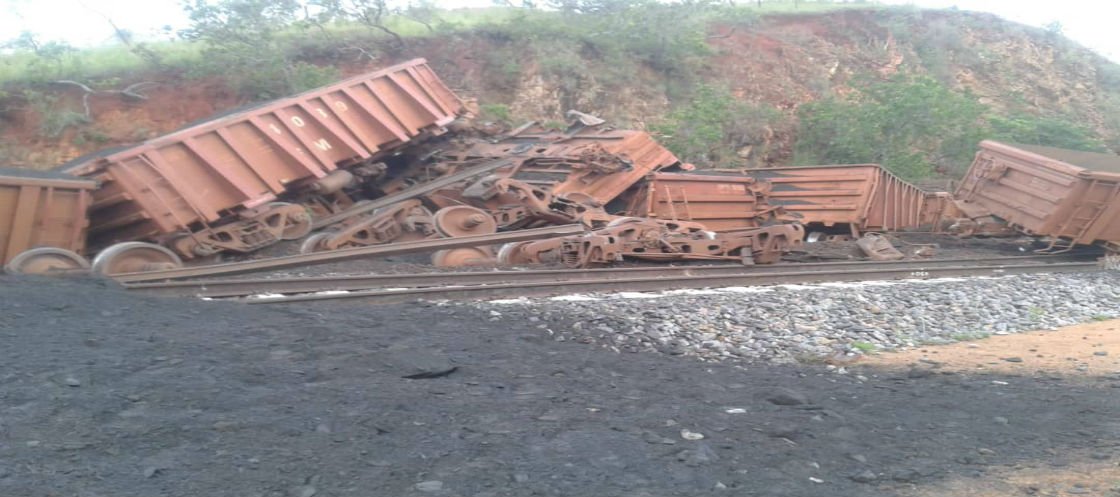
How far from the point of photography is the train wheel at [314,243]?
39.5 ft

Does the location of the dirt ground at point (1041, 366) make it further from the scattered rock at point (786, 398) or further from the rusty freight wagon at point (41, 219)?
the rusty freight wagon at point (41, 219)

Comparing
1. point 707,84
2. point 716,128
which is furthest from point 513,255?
point 707,84

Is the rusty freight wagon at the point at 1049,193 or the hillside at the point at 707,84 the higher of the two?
the hillside at the point at 707,84

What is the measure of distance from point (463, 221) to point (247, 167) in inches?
120

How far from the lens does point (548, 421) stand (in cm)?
459

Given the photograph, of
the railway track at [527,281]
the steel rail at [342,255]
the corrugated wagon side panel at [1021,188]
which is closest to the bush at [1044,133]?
the corrugated wagon side panel at [1021,188]

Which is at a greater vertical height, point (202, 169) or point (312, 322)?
point (202, 169)

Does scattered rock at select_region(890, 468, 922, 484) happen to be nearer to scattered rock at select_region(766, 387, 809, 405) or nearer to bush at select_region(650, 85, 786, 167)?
scattered rock at select_region(766, 387, 809, 405)

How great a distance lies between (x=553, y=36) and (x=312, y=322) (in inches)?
870

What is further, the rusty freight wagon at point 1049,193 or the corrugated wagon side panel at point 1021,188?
the corrugated wagon side panel at point 1021,188

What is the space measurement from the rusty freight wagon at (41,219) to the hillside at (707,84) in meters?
10.3

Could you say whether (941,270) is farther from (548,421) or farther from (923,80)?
(923,80)

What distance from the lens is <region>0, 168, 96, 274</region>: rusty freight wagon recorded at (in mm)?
9094

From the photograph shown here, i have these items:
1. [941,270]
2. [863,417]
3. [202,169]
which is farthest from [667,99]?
[863,417]
